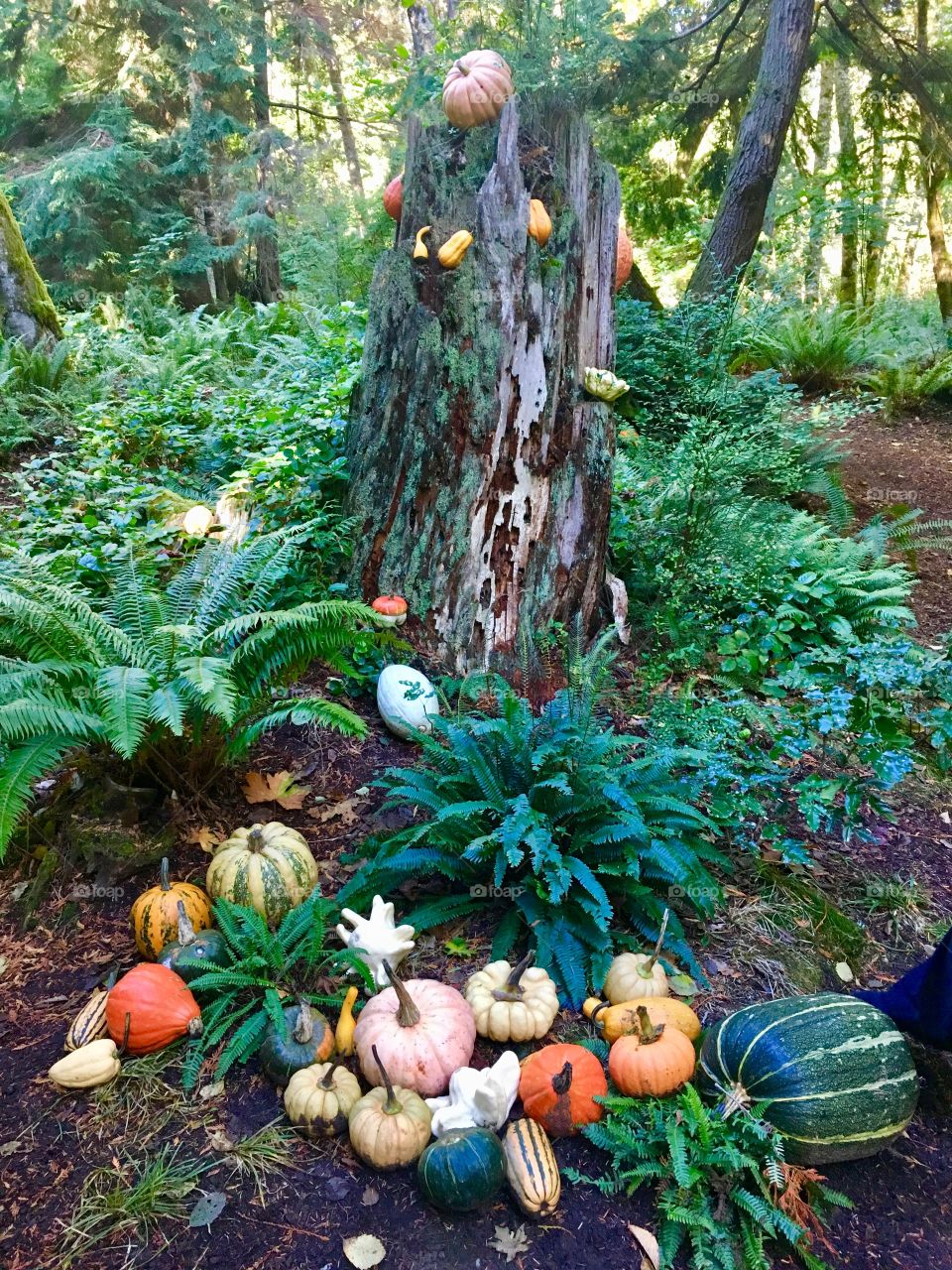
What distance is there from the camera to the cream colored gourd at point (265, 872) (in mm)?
2635

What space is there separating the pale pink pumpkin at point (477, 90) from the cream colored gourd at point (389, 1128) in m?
4.28

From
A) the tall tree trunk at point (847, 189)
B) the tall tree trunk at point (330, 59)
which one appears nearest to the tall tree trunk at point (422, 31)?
the tall tree trunk at point (330, 59)

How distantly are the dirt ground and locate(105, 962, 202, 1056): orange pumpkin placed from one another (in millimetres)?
123

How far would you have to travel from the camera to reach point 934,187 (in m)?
12.3

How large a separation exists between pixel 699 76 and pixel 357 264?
15.2 feet

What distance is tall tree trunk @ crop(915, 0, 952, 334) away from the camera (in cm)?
934

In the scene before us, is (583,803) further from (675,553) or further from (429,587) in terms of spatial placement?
(675,553)

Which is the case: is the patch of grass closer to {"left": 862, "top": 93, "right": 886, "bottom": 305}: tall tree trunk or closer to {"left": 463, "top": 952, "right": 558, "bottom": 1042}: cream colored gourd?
{"left": 463, "top": 952, "right": 558, "bottom": 1042}: cream colored gourd

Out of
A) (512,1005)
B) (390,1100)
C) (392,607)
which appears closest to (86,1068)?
(390,1100)

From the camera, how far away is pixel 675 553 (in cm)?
460

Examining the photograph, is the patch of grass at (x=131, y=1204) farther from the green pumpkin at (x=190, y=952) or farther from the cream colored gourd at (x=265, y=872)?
the cream colored gourd at (x=265, y=872)

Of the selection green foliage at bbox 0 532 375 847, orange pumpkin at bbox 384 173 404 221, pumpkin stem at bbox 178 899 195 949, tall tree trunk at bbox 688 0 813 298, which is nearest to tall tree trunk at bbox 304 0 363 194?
tall tree trunk at bbox 688 0 813 298

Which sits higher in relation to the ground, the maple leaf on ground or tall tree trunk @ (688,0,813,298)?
tall tree trunk @ (688,0,813,298)

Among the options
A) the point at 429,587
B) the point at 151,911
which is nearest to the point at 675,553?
the point at 429,587
